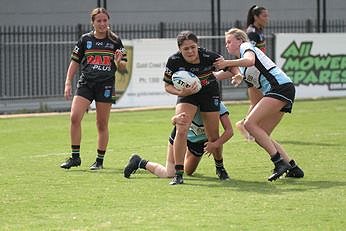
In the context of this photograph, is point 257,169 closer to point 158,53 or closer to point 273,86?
point 273,86

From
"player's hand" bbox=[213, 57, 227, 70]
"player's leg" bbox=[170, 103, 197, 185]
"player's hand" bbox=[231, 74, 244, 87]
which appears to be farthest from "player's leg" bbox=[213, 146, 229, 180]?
"player's hand" bbox=[213, 57, 227, 70]

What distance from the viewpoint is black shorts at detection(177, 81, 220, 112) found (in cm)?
1159

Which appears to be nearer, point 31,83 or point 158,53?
point 158,53

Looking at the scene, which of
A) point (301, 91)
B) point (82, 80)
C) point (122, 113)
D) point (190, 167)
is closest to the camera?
point (190, 167)

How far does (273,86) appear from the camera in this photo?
1178 cm

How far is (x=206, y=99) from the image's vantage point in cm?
1163

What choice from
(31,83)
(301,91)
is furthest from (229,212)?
(31,83)

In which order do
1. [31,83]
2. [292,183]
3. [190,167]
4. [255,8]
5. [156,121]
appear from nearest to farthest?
1. [292,183]
2. [190,167]
3. [255,8]
4. [156,121]
5. [31,83]

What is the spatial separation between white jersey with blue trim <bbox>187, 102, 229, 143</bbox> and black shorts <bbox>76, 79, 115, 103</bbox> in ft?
5.35

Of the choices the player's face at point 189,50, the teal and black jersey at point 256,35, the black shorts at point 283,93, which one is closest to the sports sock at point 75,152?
the player's face at point 189,50

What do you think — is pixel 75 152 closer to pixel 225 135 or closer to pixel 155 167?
pixel 155 167

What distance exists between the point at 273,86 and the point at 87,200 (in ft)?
9.33

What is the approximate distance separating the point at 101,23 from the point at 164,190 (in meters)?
3.04

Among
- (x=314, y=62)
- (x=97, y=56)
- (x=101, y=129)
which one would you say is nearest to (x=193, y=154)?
(x=101, y=129)
